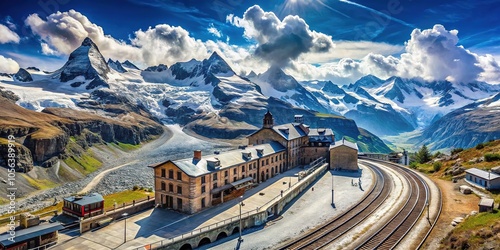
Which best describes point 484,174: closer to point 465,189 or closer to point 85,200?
point 465,189

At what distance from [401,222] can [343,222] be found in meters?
9.86

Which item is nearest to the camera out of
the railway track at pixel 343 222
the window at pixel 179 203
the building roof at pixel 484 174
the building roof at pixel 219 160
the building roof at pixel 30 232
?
the building roof at pixel 30 232

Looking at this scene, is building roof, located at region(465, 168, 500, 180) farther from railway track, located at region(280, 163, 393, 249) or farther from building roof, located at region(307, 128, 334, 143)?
building roof, located at region(307, 128, 334, 143)

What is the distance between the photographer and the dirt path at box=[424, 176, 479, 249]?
169 ft

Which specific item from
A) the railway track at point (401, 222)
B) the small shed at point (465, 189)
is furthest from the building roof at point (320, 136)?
the small shed at point (465, 189)

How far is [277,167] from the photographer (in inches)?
3789

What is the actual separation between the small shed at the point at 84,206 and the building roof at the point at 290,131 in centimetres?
5727

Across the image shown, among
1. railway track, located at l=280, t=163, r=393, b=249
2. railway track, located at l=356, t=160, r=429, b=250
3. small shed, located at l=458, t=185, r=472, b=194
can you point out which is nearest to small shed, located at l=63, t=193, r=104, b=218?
railway track, located at l=280, t=163, r=393, b=249

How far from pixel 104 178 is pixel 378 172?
123978 mm

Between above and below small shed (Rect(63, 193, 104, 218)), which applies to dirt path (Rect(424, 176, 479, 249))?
below

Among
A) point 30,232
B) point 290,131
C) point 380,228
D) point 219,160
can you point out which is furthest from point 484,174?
point 30,232

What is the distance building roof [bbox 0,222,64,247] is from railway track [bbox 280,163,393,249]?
34763 mm

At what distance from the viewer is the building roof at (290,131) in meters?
104

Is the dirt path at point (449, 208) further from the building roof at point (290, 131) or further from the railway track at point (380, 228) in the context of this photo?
the building roof at point (290, 131)
